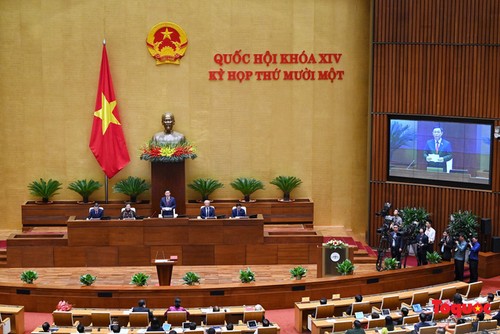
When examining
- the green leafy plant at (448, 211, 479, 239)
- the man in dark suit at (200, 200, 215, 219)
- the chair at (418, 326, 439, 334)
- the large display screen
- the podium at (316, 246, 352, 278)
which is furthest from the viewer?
the large display screen

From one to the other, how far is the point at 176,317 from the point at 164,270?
2639mm

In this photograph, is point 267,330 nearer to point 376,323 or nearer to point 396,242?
point 376,323

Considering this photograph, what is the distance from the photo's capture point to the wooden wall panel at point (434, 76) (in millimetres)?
22234

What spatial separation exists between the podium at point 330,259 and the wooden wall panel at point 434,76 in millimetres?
3838

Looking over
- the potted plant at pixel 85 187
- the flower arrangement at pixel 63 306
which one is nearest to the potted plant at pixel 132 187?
the potted plant at pixel 85 187

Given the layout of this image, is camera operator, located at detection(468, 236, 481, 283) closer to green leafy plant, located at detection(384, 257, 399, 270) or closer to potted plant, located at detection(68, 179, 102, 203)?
green leafy plant, located at detection(384, 257, 399, 270)

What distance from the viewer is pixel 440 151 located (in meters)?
23.3

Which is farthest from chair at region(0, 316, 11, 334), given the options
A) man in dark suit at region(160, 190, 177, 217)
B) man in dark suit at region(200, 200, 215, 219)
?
man in dark suit at region(200, 200, 215, 219)

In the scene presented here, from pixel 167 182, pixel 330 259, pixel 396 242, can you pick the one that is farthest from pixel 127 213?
pixel 396 242

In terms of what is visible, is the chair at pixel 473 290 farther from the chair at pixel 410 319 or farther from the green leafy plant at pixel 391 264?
the chair at pixel 410 319

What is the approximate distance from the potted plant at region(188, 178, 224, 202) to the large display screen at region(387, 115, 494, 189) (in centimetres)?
453

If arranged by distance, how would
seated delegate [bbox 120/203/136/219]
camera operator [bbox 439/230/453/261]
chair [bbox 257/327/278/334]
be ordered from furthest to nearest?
seated delegate [bbox 120/203/136/219] → camera operator [bbox 439/230/453/261] → chair [bbox 257/327/278/334]

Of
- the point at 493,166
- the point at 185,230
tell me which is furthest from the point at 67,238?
the point at 493,166

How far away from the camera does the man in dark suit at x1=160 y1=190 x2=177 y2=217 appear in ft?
72.9
